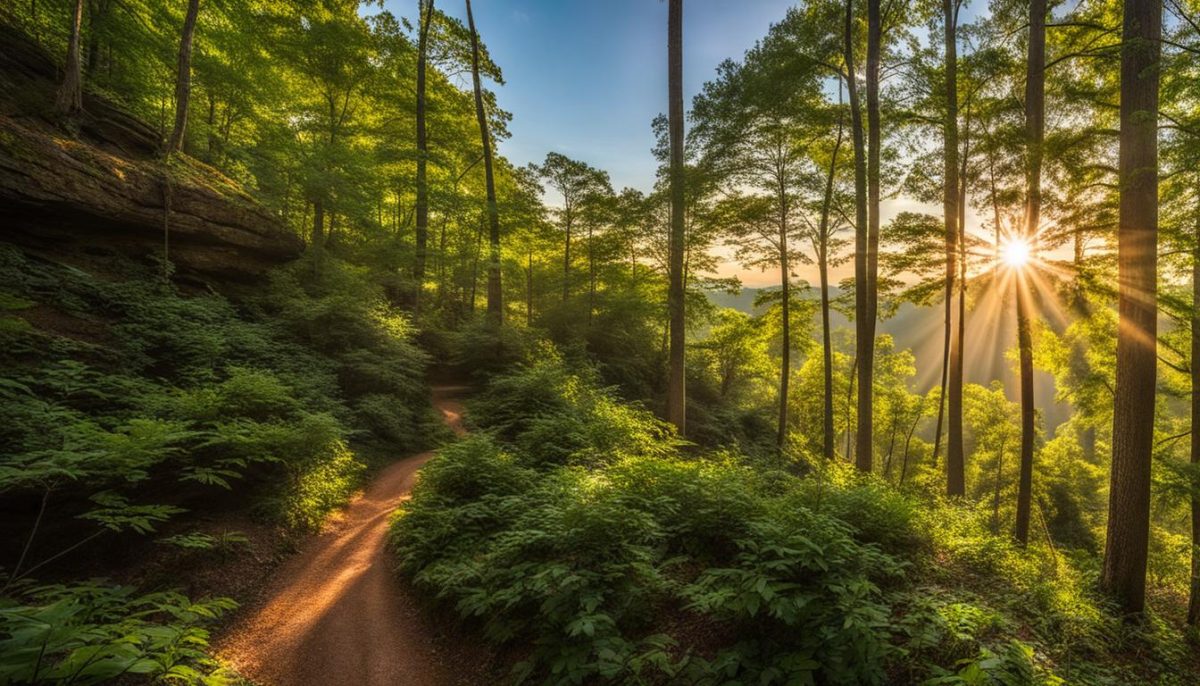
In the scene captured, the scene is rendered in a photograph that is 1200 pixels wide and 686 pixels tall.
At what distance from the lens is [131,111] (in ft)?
37.8

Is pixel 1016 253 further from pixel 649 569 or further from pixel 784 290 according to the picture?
pixel 649 569

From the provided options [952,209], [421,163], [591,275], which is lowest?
[591,275]

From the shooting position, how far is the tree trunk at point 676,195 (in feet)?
40.2

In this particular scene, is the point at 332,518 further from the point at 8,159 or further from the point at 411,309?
the point at 411,309

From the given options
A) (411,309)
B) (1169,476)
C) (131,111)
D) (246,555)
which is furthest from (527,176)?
(1169,476)

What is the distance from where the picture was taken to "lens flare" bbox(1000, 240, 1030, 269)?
10.7 metres

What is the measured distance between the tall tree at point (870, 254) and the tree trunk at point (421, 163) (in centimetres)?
1534

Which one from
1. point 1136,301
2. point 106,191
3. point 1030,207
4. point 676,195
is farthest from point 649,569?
point 106,191

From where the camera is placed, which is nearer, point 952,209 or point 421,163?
point 952,209

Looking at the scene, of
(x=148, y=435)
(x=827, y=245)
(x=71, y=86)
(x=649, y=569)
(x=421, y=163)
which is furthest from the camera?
(x=421, y=163)

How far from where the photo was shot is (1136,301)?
6.26 meters

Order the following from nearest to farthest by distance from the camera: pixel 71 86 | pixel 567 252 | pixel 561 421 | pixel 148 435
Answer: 1. pixel 148 435
2. pixel 71 86
3. pixel 561 421
4. pixel 567 252

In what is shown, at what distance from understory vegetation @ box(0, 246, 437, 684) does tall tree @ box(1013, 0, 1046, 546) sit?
1509 centimetres

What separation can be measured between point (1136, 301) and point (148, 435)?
43.6 ft
